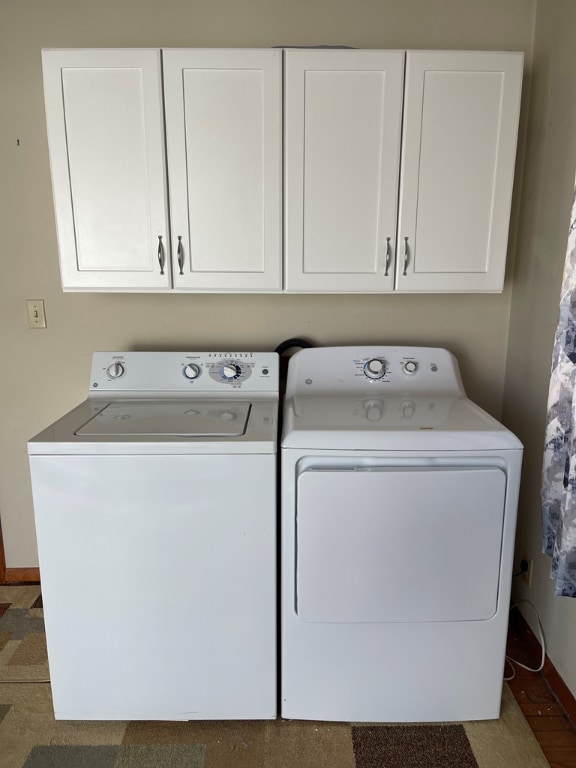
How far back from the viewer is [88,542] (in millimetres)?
1464

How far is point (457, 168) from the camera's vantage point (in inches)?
65.7

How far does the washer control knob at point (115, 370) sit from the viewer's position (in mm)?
1882

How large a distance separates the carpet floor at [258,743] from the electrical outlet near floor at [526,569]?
0.43 m

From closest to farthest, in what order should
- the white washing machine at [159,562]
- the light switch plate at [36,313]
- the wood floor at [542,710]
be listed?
the white washing machine at [159,562]
the wood floor at [542,710]
the light switch plate at [36,313]

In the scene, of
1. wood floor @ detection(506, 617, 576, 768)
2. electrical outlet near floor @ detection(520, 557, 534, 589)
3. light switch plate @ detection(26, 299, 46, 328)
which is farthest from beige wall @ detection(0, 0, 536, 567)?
wood floor @ detection(506, 617, 576, 768)

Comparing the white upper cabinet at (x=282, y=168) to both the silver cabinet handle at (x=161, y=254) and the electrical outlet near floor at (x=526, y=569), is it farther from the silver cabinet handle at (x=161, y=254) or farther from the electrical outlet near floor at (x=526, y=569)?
the electrical outlet near floor at (x=526, y=569)

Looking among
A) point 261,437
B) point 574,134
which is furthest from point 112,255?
point 574,134

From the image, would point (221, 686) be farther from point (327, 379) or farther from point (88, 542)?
point (327, 379)

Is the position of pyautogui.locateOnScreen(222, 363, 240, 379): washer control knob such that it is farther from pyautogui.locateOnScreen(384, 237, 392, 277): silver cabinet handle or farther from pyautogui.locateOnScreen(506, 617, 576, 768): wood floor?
pyautogui.locateOnScreen(506, 617, 576, 768): wood floor

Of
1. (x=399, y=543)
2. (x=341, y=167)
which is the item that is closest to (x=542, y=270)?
(x=341, y=167)

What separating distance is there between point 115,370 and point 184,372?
9.8 inches

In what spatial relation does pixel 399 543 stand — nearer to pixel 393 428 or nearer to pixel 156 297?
pixel 393 428

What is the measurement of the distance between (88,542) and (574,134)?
1.89 meters

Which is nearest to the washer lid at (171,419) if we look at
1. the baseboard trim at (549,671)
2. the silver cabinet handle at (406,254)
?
the silver cabinet handle at (406,254)
